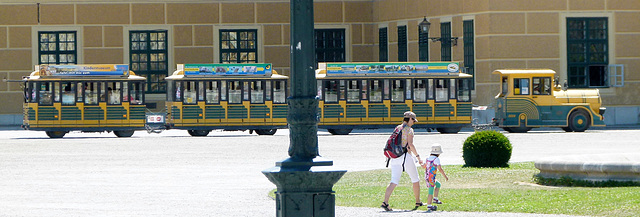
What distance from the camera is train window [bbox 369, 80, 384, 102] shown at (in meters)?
39.3

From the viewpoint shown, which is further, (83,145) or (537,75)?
(537,75)

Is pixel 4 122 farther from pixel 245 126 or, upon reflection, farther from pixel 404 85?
pixel 404 85

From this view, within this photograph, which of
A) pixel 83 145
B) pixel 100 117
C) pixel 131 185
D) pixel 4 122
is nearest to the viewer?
pixel 131 185

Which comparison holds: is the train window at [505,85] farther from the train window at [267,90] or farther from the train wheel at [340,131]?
the train window at [267,90]

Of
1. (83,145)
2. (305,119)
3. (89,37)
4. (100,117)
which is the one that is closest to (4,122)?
(89,37)

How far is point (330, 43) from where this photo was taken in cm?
5212

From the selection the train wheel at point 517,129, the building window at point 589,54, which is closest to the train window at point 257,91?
the train wheel at point 517,129

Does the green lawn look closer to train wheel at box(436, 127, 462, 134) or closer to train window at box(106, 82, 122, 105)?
train wheel at box(436, 127, 462, 134)

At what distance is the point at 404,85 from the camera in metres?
39.6

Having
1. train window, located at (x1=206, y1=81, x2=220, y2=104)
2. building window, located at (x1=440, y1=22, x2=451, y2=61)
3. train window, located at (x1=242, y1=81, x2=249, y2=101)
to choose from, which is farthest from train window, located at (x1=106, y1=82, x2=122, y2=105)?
building window, located at (x1=440, y1=22, x2=451, y2=61)

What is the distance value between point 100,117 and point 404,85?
10.5m

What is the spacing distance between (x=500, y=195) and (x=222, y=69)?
78.8 feet

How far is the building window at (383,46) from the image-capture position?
5109 centimetres

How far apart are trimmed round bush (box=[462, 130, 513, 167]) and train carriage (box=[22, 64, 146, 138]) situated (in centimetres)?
1906
